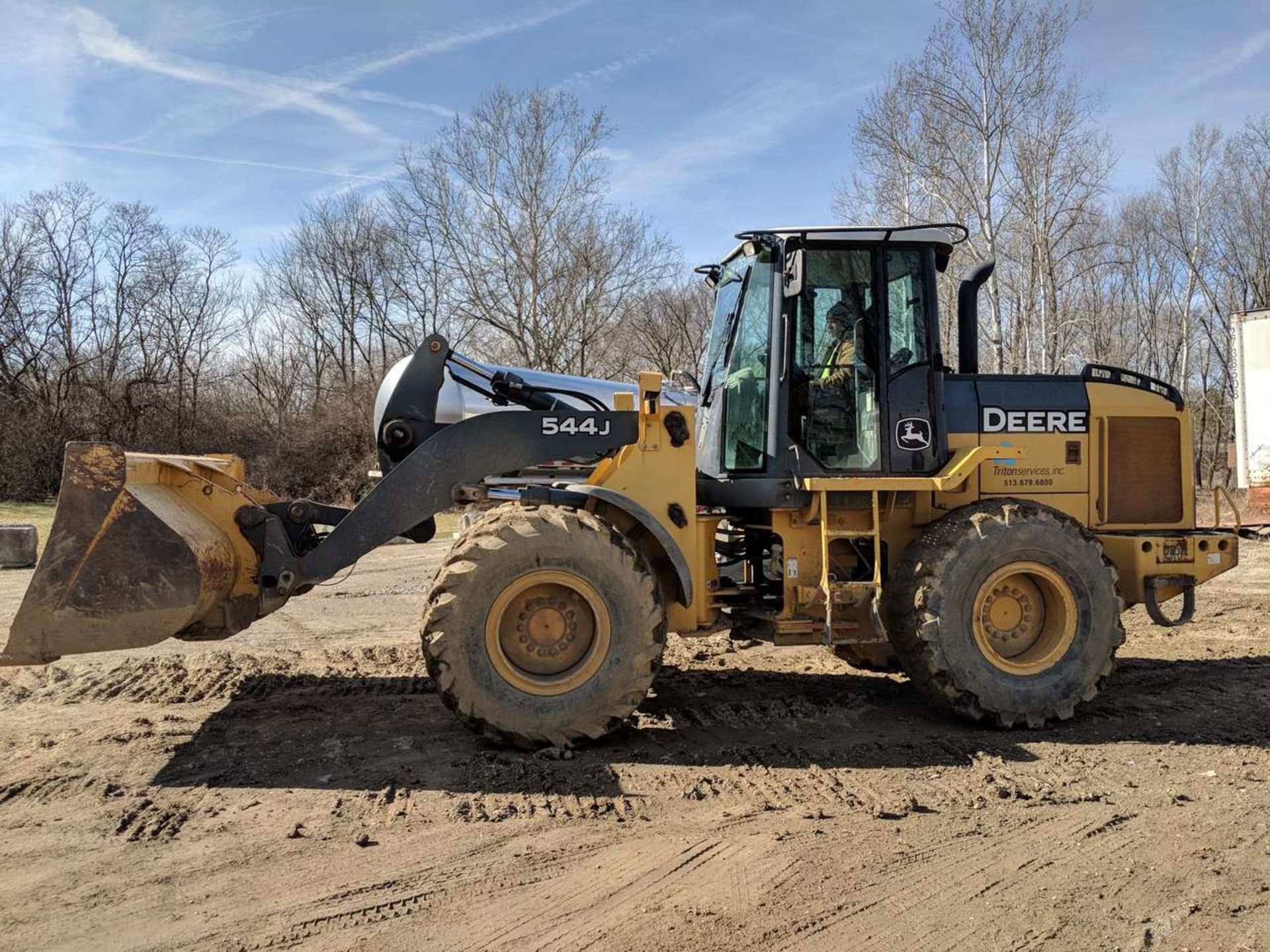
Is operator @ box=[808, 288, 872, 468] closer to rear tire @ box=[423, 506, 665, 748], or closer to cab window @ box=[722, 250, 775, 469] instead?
cab window @ box=[722, 250, 775, 469]

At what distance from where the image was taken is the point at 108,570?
4719 millimetres

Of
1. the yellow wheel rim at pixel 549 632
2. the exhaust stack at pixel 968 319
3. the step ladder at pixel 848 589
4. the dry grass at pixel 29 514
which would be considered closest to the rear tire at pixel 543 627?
the yellow wheel rim at pixel 549 632

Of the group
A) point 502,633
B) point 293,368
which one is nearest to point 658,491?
point 502,633

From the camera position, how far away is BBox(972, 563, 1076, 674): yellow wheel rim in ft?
18.6

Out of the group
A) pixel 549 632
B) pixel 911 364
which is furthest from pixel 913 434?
pixel 549 632

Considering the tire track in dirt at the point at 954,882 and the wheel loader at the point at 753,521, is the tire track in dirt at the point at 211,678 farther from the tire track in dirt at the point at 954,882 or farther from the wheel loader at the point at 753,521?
the tire track in dirt at the point at 954,882

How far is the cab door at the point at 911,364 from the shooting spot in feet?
19.4

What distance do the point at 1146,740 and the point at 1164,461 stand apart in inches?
78.8

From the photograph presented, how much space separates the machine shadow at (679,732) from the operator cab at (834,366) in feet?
4.54

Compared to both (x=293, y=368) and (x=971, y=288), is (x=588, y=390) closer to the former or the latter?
(x=971, y=288)

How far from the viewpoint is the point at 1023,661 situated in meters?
5.81

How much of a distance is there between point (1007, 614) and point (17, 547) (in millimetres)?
12752

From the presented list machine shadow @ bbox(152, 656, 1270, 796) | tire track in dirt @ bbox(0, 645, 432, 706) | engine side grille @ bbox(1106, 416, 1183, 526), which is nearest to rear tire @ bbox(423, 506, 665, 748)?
machine shadow @ bbox(152, 656, 1270, 796)

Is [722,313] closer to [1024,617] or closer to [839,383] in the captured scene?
[839,383]
